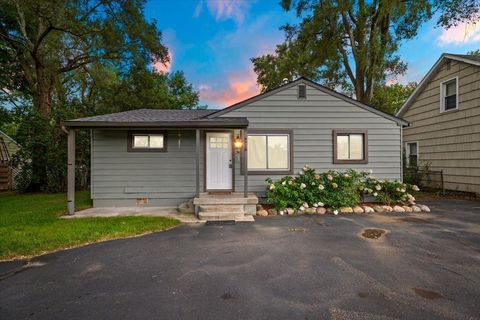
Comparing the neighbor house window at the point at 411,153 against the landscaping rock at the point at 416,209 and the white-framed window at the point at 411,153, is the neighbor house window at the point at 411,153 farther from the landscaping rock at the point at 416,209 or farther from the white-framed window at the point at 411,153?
the landscaping rock at the point at 416,209

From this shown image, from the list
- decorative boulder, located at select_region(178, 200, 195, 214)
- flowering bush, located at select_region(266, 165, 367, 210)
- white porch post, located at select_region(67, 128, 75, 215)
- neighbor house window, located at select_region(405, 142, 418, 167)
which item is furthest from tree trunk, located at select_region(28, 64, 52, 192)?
neighbor house window, located at select_region(405, 142, 418, 167)

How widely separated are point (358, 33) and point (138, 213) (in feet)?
44.2

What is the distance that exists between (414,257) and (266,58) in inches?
837

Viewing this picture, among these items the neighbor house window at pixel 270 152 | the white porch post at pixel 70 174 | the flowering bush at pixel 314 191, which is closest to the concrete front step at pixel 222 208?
the flowering bush at pixel 314 191

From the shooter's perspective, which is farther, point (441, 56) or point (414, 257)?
point (441, 56)

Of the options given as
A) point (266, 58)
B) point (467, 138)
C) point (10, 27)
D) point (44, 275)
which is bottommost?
point (44, 275)

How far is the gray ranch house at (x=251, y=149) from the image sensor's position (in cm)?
759

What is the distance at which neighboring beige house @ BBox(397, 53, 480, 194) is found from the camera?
339 inches

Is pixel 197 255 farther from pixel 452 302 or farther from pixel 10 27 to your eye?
pixel 10 27

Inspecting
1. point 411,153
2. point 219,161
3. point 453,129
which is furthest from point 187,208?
point 411,153

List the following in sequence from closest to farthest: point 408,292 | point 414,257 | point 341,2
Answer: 1. point 408,292
2. point 414,257
3. point 341,2

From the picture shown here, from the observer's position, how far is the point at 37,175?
11117 millimetres

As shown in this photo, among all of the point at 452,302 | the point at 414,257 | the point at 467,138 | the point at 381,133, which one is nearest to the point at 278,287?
the point at 452,302

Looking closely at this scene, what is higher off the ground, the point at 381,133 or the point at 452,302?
the point at 381,133
